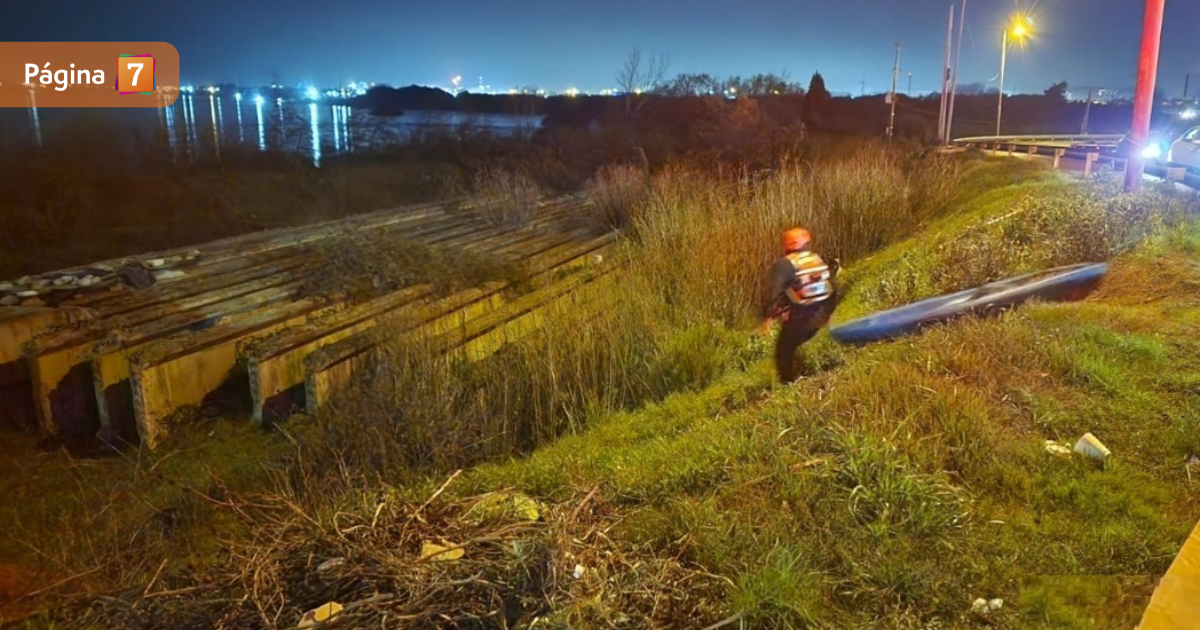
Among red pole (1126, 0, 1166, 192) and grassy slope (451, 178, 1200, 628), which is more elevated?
red pole (1126, 0, 1166, 192)

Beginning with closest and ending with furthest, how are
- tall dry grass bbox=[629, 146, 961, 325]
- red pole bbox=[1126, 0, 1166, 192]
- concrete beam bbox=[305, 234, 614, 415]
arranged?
concrete beam bbox=[305, 234, 614, 415] < tall dry grass bbox=[629, 146, 961, 325] < red pole bbox=[1126, 0, 1166, 192]

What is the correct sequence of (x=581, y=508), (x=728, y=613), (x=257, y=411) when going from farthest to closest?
1. (x=257, y=411)
2. (x=581, y=508)
3. (x=728, y=613)

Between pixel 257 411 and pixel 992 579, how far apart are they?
5.36 meters

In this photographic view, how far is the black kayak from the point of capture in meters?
6.05

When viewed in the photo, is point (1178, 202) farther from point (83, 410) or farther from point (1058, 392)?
point (83, 410)

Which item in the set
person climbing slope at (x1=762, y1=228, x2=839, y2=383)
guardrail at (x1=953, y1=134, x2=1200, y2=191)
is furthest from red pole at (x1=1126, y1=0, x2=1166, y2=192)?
person climbing slope at (x1=762, y1=228, x2=839, y2=383)

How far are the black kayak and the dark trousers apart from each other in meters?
0.43

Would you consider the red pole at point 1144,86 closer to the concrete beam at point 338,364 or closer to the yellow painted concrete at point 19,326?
the concrete beam at point 338,364

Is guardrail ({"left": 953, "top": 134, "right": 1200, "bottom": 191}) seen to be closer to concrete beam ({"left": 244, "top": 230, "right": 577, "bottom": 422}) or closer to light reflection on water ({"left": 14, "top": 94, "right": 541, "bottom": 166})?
concrete beam ({"left": 244, "top": 230, "right": 577, "bottom": 422})

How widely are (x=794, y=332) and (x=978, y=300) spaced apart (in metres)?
1.68

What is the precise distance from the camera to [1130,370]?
188 inches

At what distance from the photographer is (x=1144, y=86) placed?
895 centimetres

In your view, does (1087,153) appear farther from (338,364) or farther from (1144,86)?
(338,364)

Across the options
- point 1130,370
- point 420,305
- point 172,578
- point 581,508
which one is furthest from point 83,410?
point 1130,370
